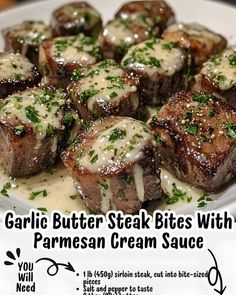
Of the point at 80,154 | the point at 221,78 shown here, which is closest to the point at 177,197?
the point at 80,154

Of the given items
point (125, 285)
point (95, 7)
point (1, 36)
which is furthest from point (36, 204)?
point (95, 7)

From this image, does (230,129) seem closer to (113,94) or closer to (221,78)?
(221,78)

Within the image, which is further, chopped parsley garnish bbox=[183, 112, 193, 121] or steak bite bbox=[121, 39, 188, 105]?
steak bite bbox=[121, 39, 188, 105]

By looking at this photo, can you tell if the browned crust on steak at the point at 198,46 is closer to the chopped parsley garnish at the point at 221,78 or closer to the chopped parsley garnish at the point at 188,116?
the chopped parsley garnish at the point at 221,78

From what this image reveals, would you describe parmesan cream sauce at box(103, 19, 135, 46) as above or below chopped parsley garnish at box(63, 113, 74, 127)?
above

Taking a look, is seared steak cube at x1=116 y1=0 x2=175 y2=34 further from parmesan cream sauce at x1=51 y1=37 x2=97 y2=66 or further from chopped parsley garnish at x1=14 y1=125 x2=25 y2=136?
chopped parsley garnish at x1=14 y1=125 x2=25 y2=136

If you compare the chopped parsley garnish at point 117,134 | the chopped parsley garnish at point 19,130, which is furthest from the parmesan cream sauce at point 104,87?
the chopped parsley garnish at point 19,130

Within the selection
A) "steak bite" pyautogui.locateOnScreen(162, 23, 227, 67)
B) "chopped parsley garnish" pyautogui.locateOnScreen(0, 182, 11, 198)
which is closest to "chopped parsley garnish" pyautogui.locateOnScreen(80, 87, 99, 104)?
"chopped parsley garnish" pyautogui.locateOnScreen(0, 182, 11, 198)
